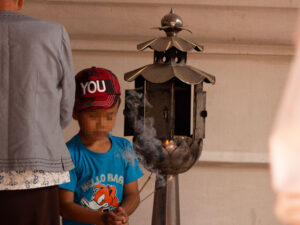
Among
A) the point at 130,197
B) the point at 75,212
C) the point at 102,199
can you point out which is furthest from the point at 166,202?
the point at 75,212

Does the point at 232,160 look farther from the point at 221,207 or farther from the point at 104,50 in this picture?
the point at 104,50

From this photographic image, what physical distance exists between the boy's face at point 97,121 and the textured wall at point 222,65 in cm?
99

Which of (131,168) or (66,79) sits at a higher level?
(66,79)

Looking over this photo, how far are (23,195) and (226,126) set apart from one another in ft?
4.94

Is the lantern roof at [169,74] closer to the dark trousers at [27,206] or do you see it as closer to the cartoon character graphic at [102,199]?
the cartoon character graphic at [102,199]

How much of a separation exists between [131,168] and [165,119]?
0.77ft

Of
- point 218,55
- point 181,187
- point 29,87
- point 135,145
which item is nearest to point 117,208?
point 135,145

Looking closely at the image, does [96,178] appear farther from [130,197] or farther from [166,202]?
[166,202]

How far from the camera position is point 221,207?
3100mm

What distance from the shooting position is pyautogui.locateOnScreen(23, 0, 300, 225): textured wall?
3.04 m

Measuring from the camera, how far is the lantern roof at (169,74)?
1.98 metres

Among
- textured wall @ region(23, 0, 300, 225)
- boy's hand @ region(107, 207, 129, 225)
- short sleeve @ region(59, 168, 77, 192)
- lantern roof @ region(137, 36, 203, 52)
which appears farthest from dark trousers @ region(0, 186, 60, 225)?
textured wall @ region(23, 0, 300, 225)

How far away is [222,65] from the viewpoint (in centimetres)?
305

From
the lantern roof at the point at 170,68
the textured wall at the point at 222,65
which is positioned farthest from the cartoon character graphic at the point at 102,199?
the textured wall at the point at 222,65
